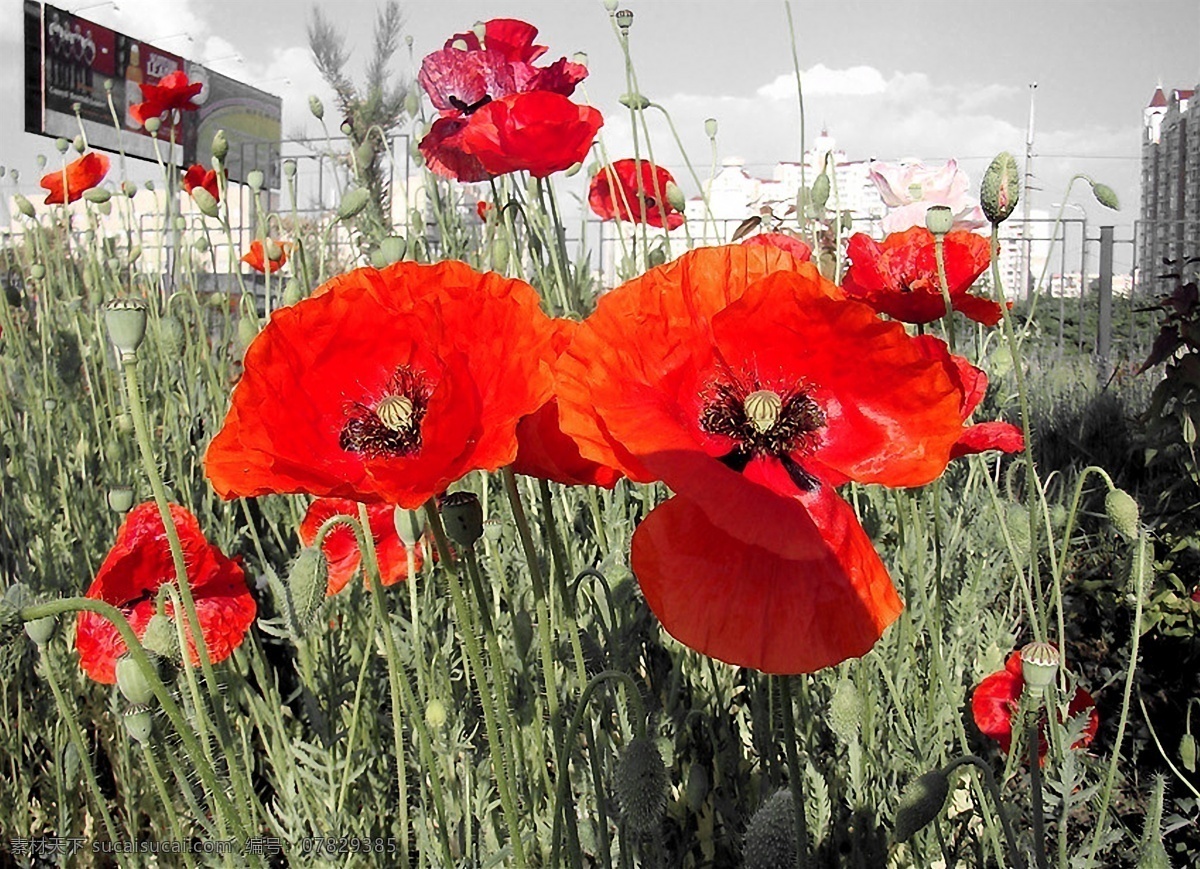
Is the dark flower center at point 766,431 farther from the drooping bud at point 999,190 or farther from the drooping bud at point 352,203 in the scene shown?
the drooping bud at point 352,203

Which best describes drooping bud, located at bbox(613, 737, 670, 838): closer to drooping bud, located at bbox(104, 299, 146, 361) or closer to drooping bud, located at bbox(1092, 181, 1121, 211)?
drooping bud, located at bbox(104, 299, 146, 361)

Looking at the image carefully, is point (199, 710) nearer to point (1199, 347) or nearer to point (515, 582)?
point (515, 582)

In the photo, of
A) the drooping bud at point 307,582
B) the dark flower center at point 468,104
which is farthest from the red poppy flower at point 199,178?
the drooping bud at point 307,582

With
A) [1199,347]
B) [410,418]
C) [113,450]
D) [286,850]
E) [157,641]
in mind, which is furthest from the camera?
[1199,347]

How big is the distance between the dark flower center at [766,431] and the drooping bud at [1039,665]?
0.34 meters

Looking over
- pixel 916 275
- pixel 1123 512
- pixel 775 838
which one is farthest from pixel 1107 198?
pixel 775 838

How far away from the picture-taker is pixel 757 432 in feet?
2.12

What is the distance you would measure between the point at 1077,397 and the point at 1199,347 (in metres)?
2.35

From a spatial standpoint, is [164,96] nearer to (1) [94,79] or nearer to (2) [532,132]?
(2) [532,132]

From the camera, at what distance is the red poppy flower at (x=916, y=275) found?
→ 4.19ft

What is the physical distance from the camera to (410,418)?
750mm

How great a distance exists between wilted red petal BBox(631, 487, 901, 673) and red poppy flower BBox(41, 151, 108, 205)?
2.72 meters

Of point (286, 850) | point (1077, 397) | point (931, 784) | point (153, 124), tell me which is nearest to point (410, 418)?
point (931, 784)

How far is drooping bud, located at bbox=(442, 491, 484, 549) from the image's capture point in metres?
0.76
